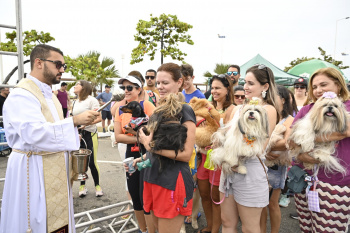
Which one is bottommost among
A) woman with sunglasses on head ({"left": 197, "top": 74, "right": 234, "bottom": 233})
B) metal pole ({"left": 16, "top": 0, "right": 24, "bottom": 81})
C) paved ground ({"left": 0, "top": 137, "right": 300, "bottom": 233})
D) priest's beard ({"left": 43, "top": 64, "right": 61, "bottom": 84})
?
paved ground ({"left": 0, "top": 137, "right": 300, "bottom": 233})

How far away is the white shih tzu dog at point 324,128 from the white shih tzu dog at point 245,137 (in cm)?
52

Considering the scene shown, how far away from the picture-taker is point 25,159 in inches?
78.5

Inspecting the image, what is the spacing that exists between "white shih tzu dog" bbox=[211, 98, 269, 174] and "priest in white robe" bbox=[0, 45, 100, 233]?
142 cm

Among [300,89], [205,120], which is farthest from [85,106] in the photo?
[300,89]

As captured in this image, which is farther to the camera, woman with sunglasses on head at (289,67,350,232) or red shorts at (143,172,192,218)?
woman with sunglasses on head at (289,67,350,232)

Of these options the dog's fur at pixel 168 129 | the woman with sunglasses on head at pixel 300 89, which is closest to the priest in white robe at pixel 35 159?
the dog's fur at pixel 168 129

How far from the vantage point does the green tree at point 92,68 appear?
17.0m

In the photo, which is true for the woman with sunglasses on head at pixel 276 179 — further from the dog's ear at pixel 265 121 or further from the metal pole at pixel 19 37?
the metal pole at pixel 19 37

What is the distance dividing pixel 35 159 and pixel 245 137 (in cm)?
206

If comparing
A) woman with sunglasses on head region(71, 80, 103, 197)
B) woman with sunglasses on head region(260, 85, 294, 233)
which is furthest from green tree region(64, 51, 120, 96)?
woman with sunglasses on head region(260, 85, 294, 233)

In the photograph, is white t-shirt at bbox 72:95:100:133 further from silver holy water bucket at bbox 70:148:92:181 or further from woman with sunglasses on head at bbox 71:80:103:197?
silver holy water bucket at bbox 70:148:92:181

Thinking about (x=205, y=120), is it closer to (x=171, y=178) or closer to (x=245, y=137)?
(x=245, y=137)

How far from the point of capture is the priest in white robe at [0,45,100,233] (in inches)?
74.0

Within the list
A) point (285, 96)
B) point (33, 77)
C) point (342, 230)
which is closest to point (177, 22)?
point (285, 96)
